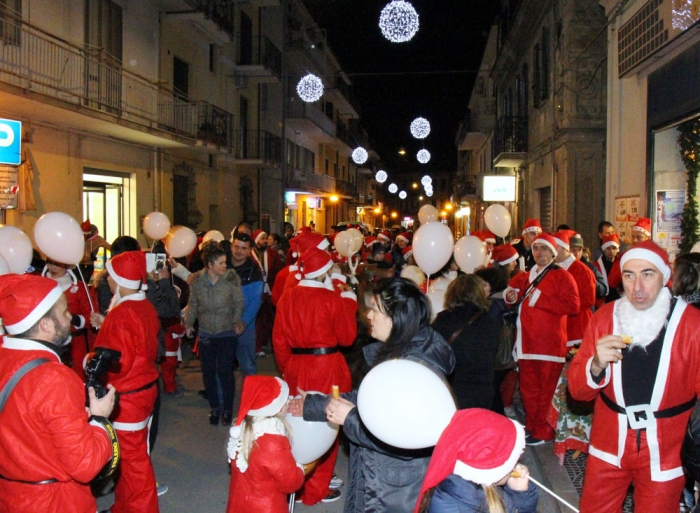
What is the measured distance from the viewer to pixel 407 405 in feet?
7.85

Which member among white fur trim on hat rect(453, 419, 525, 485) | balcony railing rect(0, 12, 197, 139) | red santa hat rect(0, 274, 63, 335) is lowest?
white fur trim on hat rect(453, 419, 525, 485)

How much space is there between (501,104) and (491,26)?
22.2 ft

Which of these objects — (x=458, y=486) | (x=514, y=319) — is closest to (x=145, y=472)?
(x=458, y=486)

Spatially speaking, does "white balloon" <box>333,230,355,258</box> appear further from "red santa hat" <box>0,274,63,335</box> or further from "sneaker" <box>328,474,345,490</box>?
"red santa hat" <box>0,274,63,335</box>

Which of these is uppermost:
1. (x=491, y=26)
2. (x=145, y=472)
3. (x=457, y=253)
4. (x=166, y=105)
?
(x=491, y=26)

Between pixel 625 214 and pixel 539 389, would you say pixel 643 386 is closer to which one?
pixel 539 389

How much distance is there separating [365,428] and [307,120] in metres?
31.0

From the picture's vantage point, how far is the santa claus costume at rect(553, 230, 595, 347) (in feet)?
21.4

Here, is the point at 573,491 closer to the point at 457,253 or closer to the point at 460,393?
the point at 460,393

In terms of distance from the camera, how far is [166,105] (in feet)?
56.3

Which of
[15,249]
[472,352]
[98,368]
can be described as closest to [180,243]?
[15,249]

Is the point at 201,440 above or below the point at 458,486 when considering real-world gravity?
below

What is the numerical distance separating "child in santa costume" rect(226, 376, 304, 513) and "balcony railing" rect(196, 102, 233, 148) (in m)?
16.2

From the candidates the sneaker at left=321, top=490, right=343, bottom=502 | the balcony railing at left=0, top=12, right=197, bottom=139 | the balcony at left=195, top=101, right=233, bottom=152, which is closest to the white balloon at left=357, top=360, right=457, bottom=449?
the sneaker at left=321, top=490, right=343, bottom=502
